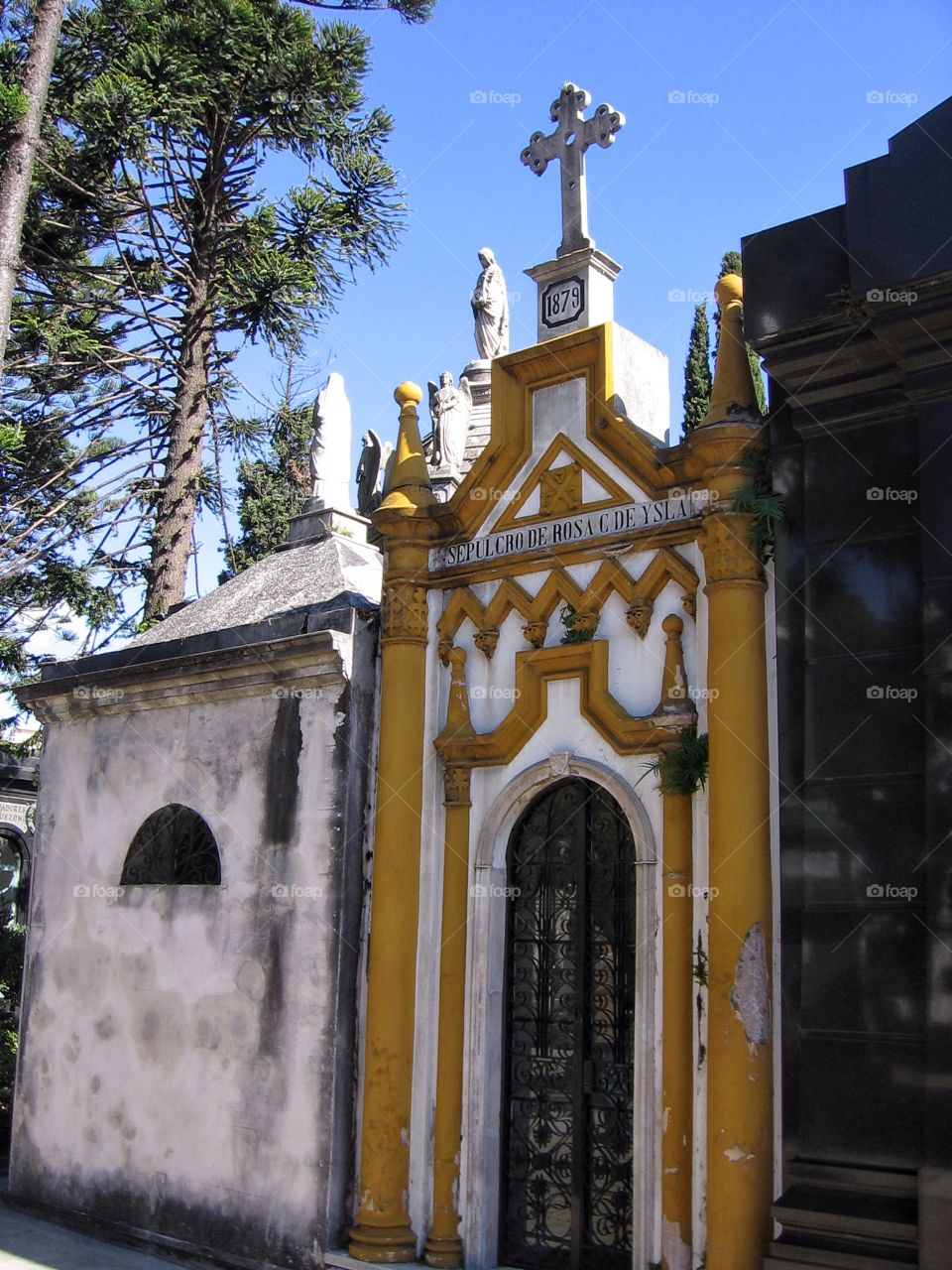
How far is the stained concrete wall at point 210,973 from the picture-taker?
8891 mm

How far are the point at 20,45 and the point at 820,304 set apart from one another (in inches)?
466

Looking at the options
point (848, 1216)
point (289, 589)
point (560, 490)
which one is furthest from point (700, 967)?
point (289, 589)

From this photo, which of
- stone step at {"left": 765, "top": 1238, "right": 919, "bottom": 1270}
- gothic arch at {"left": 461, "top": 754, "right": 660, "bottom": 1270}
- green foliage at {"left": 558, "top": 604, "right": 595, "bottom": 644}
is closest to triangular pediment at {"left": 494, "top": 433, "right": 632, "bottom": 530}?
green foliage at {"left": 558, "top": 604, "right": 595, "bottom": 644}

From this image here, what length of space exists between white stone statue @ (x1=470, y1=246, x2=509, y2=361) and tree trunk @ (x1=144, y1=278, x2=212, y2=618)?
4804mm

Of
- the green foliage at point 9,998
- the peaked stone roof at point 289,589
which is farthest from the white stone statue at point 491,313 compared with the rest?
the green foliage at point 9,998

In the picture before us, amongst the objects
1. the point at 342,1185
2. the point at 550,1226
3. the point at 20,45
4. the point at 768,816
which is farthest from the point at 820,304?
the point at 20,45

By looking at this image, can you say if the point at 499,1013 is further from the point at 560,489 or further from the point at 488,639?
the point at 560,489

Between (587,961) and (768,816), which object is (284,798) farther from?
(768,816)

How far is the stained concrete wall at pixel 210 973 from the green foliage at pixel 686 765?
2434mm

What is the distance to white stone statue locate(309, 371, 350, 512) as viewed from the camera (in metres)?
12.2

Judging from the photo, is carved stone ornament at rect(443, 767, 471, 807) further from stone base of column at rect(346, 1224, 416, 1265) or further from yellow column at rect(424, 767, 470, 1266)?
stone base of column at rect(346, 1224, 416, 1265)

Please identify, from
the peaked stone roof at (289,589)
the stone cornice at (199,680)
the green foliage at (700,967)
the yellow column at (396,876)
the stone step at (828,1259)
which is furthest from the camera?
the peaked stone roof at (289,589)

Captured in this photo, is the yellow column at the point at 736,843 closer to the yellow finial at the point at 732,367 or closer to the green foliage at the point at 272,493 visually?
the yellow finial at the point at 732,367

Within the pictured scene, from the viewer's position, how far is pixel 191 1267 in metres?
9.25
